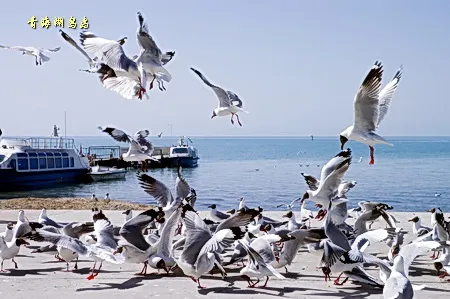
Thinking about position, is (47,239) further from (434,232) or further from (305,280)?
(434,232)

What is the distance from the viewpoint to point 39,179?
1636 inches

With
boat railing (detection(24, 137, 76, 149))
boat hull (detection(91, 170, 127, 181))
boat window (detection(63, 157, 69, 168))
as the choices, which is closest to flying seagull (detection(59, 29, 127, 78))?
boat railing (detection(24, 137, 76, 149))

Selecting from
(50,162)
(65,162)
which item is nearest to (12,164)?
(50,162)

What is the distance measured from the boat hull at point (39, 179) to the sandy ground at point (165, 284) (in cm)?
3131

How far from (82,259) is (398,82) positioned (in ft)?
18.6

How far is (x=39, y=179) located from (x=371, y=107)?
115ft

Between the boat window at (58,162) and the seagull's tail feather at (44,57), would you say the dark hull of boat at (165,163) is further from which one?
the seagull's tail feather at (44,57)

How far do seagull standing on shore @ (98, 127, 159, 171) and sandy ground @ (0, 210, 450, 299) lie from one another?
294cm

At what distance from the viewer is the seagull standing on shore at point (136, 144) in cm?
1162

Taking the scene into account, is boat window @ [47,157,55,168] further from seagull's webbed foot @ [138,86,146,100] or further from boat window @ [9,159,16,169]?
seagull's webbed foot @ [138,86,146,100]

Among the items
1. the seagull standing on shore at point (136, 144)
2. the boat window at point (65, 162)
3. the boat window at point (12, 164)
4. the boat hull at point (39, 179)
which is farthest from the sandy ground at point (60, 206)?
the boat window at point (65, 162)

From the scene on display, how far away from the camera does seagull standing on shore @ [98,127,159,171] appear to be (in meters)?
11.6

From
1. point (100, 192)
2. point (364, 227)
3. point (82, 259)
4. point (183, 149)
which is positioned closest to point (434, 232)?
point (364, 227)

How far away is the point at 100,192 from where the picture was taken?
131 ft
